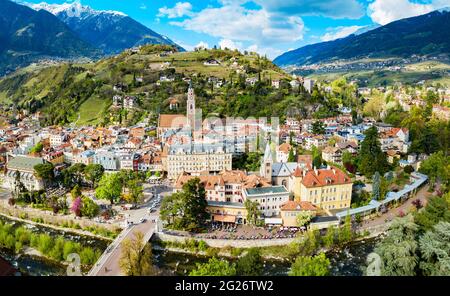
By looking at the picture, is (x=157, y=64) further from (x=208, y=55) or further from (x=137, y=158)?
(x=137, y=158)

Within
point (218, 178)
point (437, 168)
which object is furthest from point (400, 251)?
point (437, 168)

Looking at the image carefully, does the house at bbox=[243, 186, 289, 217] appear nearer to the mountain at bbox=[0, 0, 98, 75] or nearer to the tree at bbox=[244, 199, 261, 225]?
the tree at bbox=[244, 199, 261, 225]

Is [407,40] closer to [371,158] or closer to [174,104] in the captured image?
[174,104]

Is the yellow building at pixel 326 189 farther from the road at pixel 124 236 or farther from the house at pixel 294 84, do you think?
the house at pixel 294 84

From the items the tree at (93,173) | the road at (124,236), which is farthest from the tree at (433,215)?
the tree at (93,173)

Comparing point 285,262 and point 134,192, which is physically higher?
point 134,192

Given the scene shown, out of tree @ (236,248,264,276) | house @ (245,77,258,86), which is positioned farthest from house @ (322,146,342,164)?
house @ (245,77,258,86)
